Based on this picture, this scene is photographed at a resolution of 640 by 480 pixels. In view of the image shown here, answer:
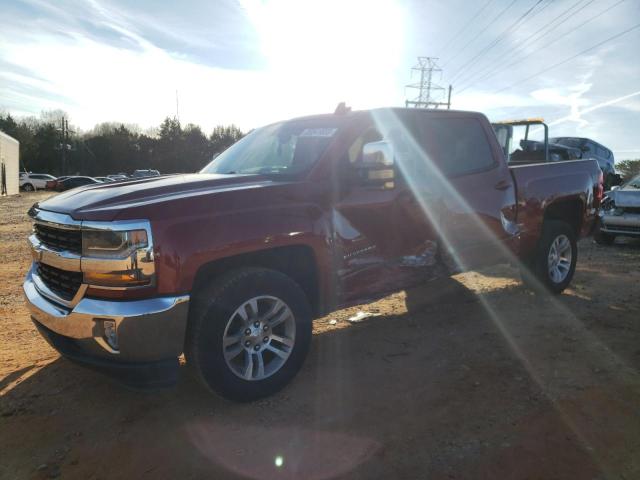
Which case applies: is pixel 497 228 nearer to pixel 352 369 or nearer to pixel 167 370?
pixel 352 369

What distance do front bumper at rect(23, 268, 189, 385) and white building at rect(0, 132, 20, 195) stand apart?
1290 inches

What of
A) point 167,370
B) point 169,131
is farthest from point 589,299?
point 169,131

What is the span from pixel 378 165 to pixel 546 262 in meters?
2.87

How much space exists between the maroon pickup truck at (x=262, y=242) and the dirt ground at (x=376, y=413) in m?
0.38

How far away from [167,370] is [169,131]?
6294cm

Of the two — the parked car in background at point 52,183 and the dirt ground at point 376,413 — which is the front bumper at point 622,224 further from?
the parked car in background at point 52,183

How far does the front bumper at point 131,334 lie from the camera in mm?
2557

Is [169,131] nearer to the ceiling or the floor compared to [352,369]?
nearer to the ceiling

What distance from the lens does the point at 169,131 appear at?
60875 mm

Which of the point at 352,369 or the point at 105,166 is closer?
the point at 352,369

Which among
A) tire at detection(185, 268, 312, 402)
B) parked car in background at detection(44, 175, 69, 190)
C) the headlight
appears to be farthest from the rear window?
parked car in background at detection(44, 175, 69, 190)

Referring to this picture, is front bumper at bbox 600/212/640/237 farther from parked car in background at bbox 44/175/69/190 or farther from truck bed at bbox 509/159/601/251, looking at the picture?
parked car in background at bbox 44/175/69/190

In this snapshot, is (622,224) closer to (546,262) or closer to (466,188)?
(546,262)

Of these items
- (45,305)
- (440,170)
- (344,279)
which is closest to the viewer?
(45,305)
